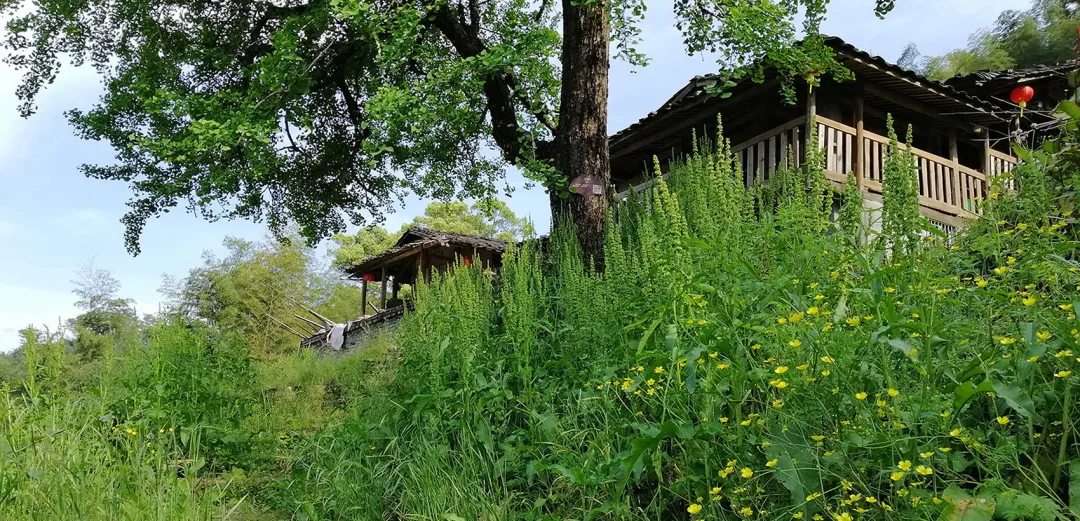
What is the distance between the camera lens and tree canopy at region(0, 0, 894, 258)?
6.53 meters

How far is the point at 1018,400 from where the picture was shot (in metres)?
1.79

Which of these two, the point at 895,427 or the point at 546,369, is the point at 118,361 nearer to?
the point at 546,369

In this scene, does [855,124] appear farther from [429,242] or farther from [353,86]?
[429,242]

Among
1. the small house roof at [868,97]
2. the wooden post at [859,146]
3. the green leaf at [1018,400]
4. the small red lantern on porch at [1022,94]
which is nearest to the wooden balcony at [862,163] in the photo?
the wooden post at [859,146]

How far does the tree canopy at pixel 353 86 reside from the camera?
6527mm

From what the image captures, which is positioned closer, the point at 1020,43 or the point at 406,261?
the point at 406,261

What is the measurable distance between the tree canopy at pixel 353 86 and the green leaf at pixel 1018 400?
162 inches

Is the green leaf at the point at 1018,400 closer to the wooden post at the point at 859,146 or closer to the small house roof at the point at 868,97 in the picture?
the small house roof at the point at 868,97

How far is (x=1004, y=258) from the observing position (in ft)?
7.65

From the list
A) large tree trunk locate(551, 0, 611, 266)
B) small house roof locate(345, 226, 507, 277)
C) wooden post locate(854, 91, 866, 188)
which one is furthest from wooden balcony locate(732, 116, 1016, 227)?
small house roof locate(345, 226, 507, 277)

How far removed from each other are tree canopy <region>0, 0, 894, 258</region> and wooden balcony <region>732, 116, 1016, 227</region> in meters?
0.94

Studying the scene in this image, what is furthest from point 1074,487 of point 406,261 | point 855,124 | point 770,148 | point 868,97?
point 406,261

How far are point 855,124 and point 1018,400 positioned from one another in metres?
9.83

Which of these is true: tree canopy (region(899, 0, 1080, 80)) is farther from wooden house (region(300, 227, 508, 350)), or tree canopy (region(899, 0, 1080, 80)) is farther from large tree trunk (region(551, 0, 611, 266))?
large tree trunk (region(551, 0, 611, 266))
